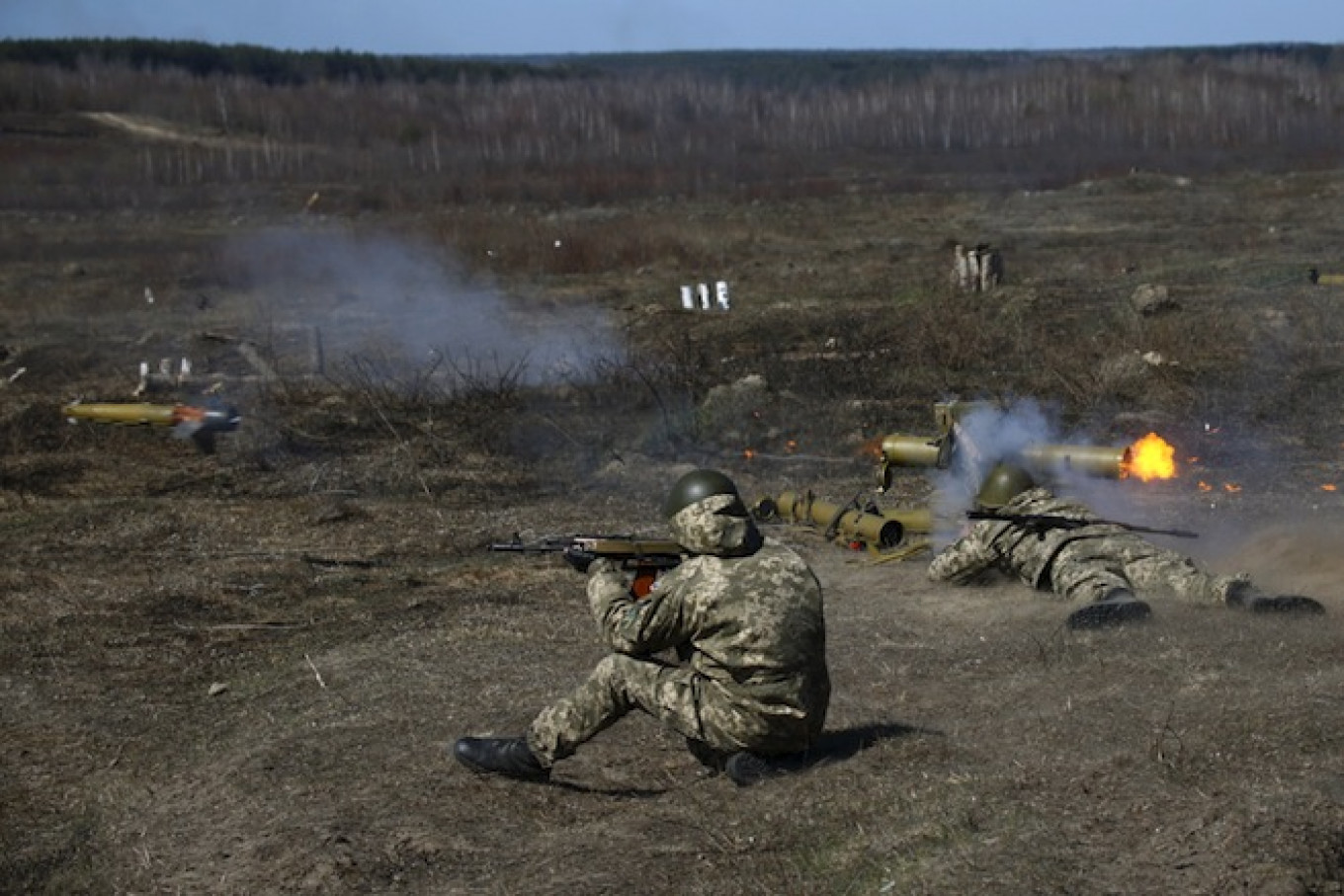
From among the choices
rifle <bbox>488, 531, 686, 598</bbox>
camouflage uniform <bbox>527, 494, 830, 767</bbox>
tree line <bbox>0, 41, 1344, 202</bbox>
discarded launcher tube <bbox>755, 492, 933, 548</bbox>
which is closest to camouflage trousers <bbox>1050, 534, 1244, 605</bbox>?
discarded launcher tube <bbox>755, 492, 933, 548</bbox>

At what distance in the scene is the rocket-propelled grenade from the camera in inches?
699

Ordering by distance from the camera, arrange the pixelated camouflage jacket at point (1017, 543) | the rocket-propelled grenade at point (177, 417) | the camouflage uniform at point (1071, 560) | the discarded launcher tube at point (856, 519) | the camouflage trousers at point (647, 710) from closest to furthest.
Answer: the camouflage trousers at point (647, 710), the camouflage uniform at point (1071, 560), the pixelated camouflage jacket at point (1017, 543), the discarded launcher tube at point (856, 519), the rocket-propelled grenade at point (177, 417)

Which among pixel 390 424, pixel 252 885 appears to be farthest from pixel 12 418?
pixel 252 885

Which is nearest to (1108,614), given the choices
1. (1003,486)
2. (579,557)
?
(1003,486)

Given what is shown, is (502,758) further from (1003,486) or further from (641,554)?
(1003,486)

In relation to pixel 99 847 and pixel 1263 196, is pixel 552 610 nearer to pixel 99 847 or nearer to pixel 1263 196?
pixel 99 847

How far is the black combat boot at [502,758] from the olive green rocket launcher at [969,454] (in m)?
5.81

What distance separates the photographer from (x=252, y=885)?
7.18 m

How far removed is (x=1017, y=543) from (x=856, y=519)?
181 cm

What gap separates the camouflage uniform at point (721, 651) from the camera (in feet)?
24.0

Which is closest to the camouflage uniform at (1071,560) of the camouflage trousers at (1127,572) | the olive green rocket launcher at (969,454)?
the camouflage trousers at (1127,572)

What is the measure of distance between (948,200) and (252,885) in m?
42.8

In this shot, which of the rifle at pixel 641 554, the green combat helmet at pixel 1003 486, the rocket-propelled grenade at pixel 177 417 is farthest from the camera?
the rocket-propelled grenade at pixel 177 417

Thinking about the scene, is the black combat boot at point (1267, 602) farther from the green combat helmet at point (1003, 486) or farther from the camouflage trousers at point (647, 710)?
the camouflage trousers at point (647, 710)
